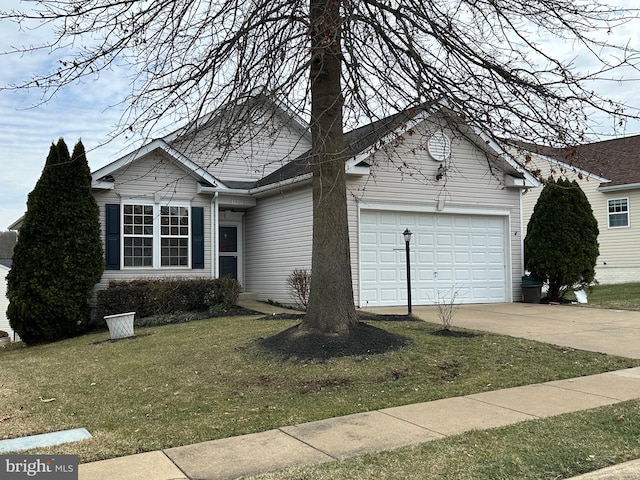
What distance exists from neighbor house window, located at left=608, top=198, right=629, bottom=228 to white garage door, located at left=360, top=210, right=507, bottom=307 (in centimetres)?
1038

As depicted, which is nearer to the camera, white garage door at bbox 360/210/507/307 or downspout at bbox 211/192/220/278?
white garage door at bbox 360/210/507/307

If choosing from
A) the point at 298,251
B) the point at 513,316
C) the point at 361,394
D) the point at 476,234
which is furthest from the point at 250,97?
the point at 476,234

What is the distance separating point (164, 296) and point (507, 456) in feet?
37.9

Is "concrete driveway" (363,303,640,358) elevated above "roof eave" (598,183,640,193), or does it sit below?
below

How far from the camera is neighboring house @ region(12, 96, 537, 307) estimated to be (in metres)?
14.7

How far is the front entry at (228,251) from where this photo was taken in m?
18.2

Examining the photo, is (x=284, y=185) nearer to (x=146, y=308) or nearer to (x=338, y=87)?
(x=146, y=308)

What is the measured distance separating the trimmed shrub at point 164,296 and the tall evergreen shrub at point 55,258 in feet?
1.73

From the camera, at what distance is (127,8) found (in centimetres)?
826

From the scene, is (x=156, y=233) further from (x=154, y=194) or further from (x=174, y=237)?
(x=154, y=194)

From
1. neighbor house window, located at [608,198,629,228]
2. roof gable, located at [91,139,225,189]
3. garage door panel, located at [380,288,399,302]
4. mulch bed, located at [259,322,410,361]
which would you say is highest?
roof gable, located at [91,139,225,189]

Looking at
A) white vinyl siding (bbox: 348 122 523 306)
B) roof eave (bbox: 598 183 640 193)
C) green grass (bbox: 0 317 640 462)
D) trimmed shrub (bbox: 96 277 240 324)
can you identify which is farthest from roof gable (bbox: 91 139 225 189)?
roof eave (bbox: 598 183 640 193)

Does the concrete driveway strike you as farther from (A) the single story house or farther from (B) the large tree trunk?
(B) the large tree trunk

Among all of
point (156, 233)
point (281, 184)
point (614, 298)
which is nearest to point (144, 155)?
point (156, 233)
